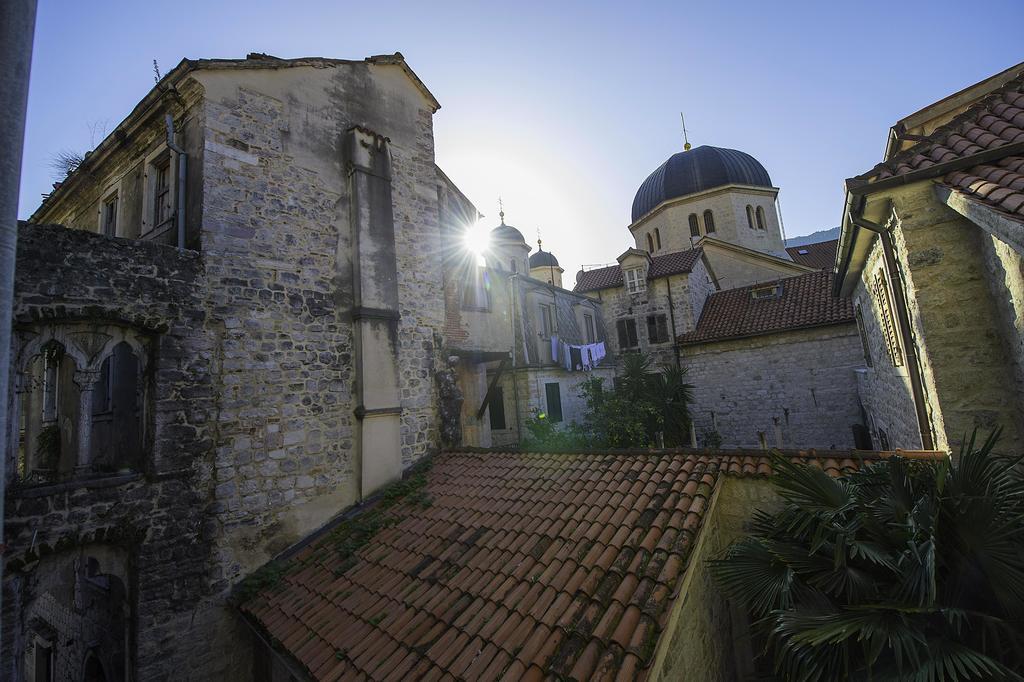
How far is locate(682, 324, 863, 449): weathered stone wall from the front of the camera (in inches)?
637

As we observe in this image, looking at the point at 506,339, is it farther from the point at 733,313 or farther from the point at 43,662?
the point at 43,662

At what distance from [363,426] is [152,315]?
3500 millimetres

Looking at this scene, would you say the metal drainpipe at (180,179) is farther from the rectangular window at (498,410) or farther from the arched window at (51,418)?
the rectangular window at (498,410)

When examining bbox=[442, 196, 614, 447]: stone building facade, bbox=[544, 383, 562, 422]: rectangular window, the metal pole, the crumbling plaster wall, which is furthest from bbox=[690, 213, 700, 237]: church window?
the metal pole

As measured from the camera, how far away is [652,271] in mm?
22203

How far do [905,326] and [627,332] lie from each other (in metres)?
17.2

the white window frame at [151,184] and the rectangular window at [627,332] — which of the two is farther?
the rectangular window at [627,332]

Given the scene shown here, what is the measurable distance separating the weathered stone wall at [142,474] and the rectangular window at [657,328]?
19.1 m

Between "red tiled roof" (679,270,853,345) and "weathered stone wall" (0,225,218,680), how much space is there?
18.2 m

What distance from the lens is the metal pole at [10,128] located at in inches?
94.7

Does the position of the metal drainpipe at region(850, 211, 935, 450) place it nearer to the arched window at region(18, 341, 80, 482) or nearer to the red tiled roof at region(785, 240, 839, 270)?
the arched window at region(18, 341, 80, 482)

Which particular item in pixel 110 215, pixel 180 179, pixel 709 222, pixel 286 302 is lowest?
pixel 286 302

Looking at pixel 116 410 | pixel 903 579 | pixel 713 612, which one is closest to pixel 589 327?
pixel 713 612

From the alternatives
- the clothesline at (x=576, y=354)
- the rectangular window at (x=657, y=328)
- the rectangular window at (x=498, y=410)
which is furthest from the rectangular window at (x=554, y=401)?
the rectangular window at (x=657, y=328)
